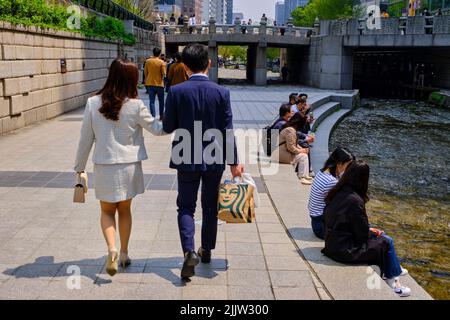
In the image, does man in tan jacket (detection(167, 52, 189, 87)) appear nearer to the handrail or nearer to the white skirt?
the white skirt

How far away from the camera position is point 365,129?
1830 centimetres

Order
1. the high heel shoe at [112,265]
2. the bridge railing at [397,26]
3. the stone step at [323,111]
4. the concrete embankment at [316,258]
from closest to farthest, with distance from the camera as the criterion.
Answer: the high heel shoe at [112,265] → the concrete embankment at [316,258] → the stone step at [323,111] → the bridge railing at [397,26]

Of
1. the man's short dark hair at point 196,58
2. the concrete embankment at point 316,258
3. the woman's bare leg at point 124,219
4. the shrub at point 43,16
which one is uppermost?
the shrub at point 43,16

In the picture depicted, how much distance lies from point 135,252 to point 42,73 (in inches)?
395

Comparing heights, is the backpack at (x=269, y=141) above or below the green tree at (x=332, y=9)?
below

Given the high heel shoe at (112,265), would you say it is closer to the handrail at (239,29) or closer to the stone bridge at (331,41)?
the stone bridge at (331,41)

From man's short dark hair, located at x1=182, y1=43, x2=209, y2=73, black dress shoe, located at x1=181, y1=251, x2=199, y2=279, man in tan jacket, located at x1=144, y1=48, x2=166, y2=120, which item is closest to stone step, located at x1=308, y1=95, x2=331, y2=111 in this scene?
man in tan jacket, located at x1=144, y1=48, x2=166, y2=120

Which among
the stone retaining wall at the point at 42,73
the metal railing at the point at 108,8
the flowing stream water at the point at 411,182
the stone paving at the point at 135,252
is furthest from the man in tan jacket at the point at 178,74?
the metal railing at the point at 108,8

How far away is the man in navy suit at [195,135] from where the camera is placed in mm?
4277

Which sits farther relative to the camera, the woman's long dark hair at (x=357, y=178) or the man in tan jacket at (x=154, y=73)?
the man in tan jacket at (x=154, y=73)

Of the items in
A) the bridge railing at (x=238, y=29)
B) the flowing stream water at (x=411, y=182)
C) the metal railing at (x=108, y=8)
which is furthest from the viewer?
the bridge railing at (x=238, y=29)

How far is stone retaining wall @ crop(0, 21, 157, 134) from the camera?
11562mm
